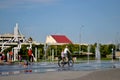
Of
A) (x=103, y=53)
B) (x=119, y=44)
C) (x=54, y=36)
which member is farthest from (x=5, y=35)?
(x=103, y=53)

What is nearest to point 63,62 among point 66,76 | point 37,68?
point 37,68

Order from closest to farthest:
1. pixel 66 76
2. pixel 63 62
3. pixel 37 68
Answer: pixel 66 76 → pixel 37 68 → pixel 63 62

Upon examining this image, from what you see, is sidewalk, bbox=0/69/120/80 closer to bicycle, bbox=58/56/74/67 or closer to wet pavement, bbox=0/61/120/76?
wet pavement, bbox=0/61/120/76

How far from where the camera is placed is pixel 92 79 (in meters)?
16.5

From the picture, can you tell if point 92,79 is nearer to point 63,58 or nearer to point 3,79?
point 3,79

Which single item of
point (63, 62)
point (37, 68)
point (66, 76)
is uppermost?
point (63, 62)

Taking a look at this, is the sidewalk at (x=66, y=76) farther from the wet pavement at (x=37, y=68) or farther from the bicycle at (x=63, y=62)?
the bicycle at (x=63, y=62)

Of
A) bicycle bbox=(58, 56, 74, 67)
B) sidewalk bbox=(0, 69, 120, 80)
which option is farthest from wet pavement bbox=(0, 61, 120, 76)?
sidewalk bbox=(0, 69, 120, 80)

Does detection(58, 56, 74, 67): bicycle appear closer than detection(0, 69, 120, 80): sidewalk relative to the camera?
No

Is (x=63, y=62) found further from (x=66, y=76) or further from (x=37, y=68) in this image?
(x=66, y=76)

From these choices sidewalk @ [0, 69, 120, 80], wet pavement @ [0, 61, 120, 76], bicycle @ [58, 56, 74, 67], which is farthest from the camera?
bicycle @ [58, 56, 74, 67]

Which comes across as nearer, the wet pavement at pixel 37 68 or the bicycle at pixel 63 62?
the wet pavement at pixel 37 68

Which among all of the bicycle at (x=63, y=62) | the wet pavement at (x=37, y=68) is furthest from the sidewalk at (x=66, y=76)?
the bicycle at (x=63, y=62)

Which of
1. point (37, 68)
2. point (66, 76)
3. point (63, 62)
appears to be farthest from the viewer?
point (63, 62)
